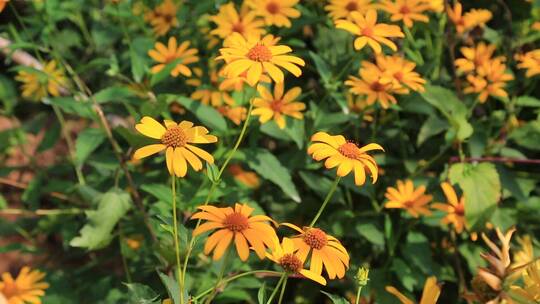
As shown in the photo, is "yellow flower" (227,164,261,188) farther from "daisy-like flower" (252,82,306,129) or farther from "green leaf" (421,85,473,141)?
"green leaf" (421,85,473,141)

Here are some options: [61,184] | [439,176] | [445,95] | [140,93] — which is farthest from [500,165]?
[61,184]

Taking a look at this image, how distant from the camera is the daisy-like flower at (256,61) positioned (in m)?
A: 1.02

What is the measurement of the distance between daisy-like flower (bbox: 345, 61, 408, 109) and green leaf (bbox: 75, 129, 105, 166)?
0.66 meters

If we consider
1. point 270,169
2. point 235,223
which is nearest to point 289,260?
point 235,223

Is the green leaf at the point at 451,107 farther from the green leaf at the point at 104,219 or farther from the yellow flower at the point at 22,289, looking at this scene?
the yellow flower at the point at 22,289

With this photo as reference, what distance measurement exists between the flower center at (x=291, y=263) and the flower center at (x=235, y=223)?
8 cm

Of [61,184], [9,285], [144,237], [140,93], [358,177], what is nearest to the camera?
[358,177]

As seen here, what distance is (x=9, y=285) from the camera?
4.57 feet

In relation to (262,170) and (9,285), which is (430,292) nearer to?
(262,170)

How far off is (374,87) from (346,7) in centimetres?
26

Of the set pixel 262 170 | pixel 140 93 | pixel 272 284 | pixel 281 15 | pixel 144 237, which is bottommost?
pixel 272 284

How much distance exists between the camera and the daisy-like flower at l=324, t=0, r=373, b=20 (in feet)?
4.98

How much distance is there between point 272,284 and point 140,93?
2.07 ft

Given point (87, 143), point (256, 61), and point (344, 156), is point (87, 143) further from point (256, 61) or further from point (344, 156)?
point (344, 156)
